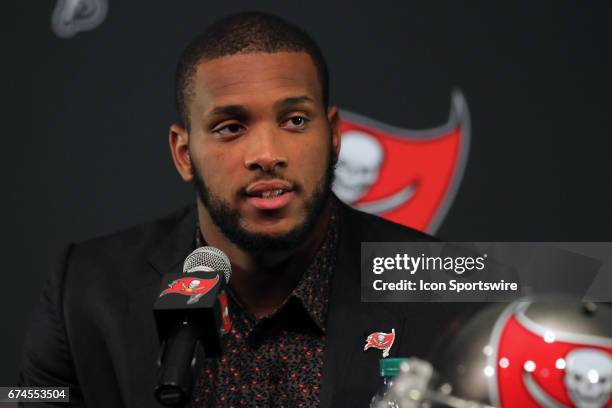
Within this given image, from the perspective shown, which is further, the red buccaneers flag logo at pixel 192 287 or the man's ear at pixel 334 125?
the man's ear at pixel 334 125

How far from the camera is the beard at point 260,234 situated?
4.59 feet

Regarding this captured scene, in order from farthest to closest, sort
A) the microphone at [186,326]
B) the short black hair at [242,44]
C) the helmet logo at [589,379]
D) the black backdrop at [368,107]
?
the black backdrop at [368,107] → the short black hair at [242,44] → the microphone at [186,326] → the helmet logo at [589,379]

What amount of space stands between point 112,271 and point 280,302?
0.36 meters

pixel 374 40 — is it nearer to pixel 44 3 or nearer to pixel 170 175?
pixel 170 175

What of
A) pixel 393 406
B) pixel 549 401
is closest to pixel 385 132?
pixel 393 406

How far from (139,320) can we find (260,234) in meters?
0.35

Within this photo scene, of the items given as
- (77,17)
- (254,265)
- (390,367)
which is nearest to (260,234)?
(254,265)

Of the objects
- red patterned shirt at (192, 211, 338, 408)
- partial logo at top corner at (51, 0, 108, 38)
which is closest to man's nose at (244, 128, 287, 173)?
red patterned shirt at (192, 211, 338, 408)

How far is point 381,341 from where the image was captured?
153 cm

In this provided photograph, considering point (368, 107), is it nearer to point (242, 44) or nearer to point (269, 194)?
point (242, 44)

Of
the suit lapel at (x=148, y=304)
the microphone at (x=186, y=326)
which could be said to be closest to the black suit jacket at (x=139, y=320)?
the suit lapel at (x=148, y=304)

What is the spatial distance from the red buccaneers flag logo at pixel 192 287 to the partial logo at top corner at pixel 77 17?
1212mm

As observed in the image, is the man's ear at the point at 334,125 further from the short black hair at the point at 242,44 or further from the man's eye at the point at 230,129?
the man's eye at the point at 230,129

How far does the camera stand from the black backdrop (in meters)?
1.94
